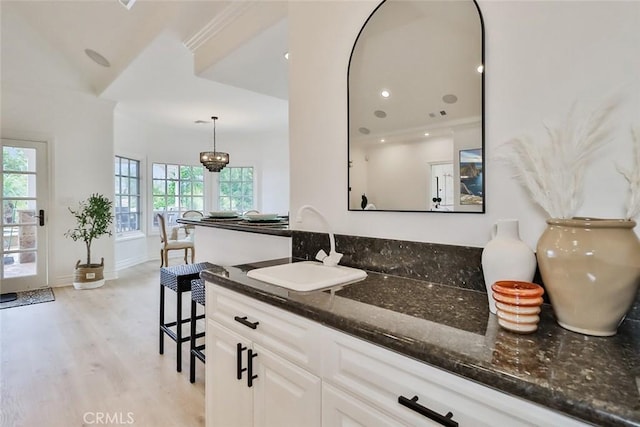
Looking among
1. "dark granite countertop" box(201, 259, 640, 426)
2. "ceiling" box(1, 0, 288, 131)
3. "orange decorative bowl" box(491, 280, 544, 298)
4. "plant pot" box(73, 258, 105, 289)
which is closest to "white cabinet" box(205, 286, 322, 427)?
"dark granite countertop" box(201, 259, 640, 426)

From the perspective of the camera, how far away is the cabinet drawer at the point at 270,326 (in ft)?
3.34

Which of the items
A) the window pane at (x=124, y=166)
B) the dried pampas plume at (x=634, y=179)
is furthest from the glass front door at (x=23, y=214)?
the dried pampas plume at (x=634, y=179)

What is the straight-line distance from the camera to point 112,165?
195 inches

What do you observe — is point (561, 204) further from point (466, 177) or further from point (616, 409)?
point (616, 409)

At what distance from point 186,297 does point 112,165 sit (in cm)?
236

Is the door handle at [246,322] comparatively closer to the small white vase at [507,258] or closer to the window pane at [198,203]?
the small white vase at [507,258]

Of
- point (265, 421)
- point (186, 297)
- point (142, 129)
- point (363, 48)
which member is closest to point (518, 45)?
point (363, 48)

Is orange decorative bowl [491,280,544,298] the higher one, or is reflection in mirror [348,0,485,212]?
reflection in mirror [348,0,485,212]

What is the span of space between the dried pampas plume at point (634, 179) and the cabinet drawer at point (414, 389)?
23.5 inches

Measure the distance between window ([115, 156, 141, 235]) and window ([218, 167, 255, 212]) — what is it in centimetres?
172

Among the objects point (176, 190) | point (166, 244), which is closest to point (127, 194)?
point (176, 190)

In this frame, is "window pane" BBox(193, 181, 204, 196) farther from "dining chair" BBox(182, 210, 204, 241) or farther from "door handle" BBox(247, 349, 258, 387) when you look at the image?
"door handle" BBox(247, 349, 258, 387)

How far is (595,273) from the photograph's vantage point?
777 mm

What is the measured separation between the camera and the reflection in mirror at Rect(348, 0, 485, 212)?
1.22 meters
